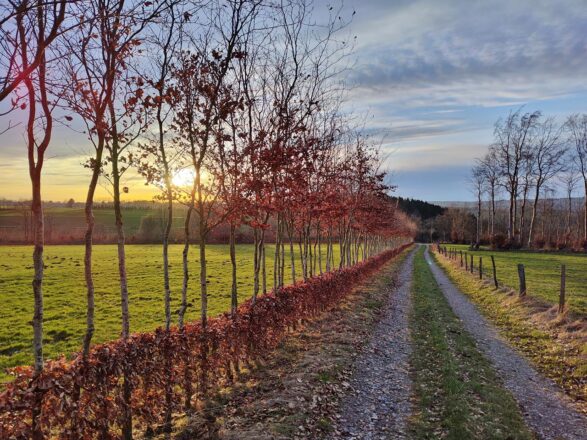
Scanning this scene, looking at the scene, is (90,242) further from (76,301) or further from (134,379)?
(76,301)

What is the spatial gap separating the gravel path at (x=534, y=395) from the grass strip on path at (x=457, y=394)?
211 millimetres

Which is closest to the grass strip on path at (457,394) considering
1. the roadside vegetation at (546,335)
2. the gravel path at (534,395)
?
the gravel path at (534,395)

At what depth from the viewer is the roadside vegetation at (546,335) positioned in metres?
8.54

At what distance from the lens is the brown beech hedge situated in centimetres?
419

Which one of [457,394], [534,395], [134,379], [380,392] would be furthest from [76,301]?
[534,395]

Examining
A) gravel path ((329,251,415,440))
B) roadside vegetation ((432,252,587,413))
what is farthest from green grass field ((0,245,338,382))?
roadside vegetation ((432,252,587,413))

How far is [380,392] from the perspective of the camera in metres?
7.73

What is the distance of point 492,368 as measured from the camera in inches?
361

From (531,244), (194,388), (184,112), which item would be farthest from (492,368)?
(531,244)

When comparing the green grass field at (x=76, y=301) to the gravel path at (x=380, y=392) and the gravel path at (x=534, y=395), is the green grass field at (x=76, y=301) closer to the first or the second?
the gravel path at (x=380, y=392)

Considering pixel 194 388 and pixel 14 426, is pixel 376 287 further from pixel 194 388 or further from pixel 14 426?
pixel 14 426

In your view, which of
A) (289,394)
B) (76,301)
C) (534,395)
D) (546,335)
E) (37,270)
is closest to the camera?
(37,270)

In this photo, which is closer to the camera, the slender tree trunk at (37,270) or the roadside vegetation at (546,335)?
the slender tree trunk at (37,270)

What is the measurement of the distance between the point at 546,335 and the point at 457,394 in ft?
19.5
